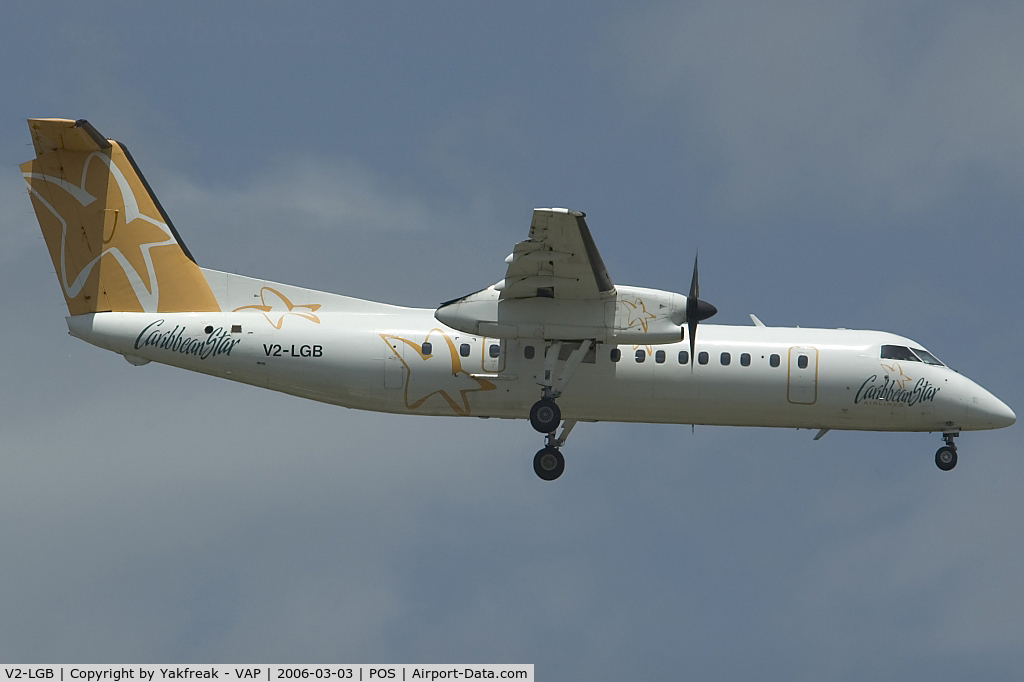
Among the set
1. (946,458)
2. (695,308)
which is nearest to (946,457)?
(946,458)

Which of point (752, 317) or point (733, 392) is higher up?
point (752, 317)

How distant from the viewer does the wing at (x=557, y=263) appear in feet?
76.1

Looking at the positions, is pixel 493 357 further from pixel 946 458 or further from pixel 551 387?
pixel 946 458

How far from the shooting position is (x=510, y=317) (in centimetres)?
2519

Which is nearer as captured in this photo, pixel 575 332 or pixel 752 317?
pixel 575 332

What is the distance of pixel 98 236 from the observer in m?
27.0

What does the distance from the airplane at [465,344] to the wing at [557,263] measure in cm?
9

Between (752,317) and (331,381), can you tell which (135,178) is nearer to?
(331,381)

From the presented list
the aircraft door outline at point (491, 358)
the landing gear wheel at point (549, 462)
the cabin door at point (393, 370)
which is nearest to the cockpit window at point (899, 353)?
the landing gear wheel at point (549, 462)

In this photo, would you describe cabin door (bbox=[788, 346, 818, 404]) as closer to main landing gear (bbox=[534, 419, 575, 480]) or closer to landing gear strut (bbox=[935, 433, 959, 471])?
landing gear strut (bbox=[935, 433, 959, 471])

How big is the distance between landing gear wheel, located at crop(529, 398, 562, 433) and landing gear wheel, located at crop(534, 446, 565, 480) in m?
1.19

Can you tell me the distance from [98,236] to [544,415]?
32.0 ft

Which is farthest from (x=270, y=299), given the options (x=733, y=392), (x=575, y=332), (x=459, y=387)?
(x=733, y=392)

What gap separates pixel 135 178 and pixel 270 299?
150 inches
